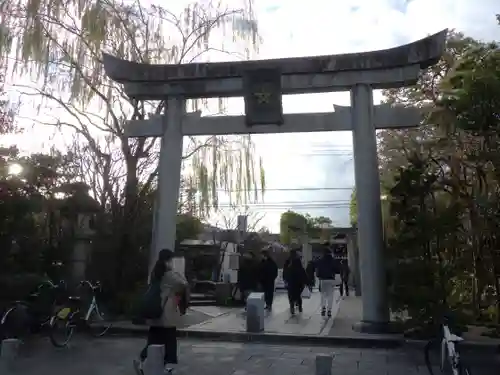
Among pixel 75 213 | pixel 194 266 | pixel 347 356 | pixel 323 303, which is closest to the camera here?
pixel 347 356

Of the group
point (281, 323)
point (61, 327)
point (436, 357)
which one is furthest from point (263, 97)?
point (436, 357)

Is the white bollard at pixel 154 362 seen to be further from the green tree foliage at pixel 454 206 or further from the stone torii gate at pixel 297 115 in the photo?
the stone torii gate at pixel 297 115

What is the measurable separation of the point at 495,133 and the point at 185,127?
22.2ft

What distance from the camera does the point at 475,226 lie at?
10906mm

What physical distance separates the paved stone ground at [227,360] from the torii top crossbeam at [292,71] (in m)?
5.76

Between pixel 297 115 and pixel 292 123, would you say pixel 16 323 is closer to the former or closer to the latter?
pixel 292 123

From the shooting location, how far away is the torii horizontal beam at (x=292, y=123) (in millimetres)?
11086

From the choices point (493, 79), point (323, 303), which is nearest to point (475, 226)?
point (493, 79)

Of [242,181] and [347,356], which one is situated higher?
[242,181]

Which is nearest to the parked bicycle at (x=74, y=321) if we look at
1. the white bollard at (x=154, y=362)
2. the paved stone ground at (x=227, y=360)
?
the paved stone ground at (x=227, y=360)

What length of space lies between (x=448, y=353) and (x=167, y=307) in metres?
3.53

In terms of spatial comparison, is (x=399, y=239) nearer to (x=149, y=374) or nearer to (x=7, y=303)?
(x=149, y=374)

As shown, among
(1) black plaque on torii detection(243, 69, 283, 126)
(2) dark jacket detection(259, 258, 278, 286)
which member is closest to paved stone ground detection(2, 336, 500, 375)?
(2) dark jacket detection(259, 258, 278, 286)

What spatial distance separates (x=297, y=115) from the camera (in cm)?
1162
